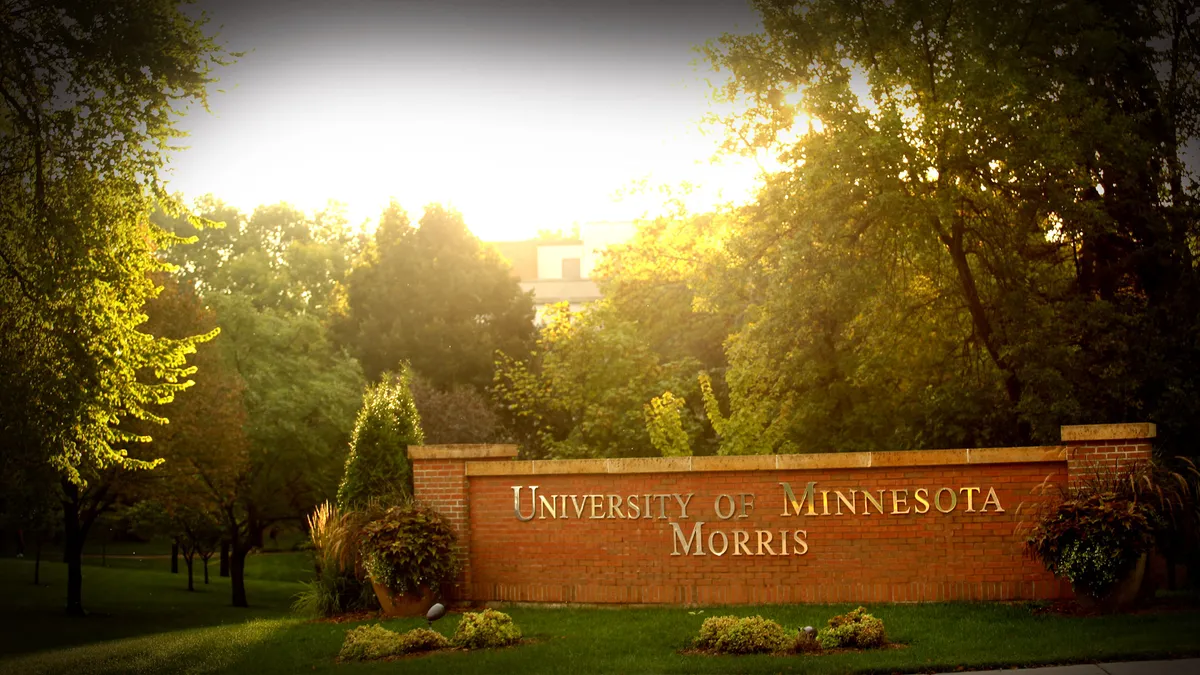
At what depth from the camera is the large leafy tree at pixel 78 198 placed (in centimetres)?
1775

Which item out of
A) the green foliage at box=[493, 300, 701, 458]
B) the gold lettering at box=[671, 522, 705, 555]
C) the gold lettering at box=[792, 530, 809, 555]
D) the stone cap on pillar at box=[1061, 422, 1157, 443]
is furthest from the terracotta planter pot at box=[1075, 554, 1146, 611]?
the green foliage at box=[493, 300, 701, 458]

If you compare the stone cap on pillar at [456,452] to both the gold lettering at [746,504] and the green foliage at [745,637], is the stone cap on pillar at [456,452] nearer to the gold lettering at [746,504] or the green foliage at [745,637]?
the gold lettering at [746,504]

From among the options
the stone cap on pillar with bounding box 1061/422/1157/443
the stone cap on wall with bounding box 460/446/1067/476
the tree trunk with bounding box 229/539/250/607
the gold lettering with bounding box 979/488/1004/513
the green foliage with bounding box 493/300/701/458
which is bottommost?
the tree trunk with bounding box 229/539/250/607

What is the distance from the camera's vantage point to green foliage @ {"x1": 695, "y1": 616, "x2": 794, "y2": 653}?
11.6m

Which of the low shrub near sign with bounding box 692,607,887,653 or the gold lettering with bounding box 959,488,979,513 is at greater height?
the gold lettering with bounding box 959,488,979,513

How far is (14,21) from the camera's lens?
1836 centimetres

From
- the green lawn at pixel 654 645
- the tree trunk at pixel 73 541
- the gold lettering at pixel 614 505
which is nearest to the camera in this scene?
the green lawn at pixel 654 645

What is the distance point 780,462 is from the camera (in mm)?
15164

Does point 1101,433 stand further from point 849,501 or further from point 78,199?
point 78,199

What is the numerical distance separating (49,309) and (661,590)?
9876 millimetres

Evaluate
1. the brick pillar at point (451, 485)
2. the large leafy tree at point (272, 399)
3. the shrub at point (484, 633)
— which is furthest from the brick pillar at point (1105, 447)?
the large leafy tree at point (272, 399)

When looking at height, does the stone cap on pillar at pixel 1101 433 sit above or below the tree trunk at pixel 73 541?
above

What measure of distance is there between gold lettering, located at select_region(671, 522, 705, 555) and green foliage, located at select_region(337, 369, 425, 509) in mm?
4549

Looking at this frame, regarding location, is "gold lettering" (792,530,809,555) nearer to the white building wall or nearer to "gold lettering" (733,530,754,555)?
"gold lettering" (733,530,754,555)
